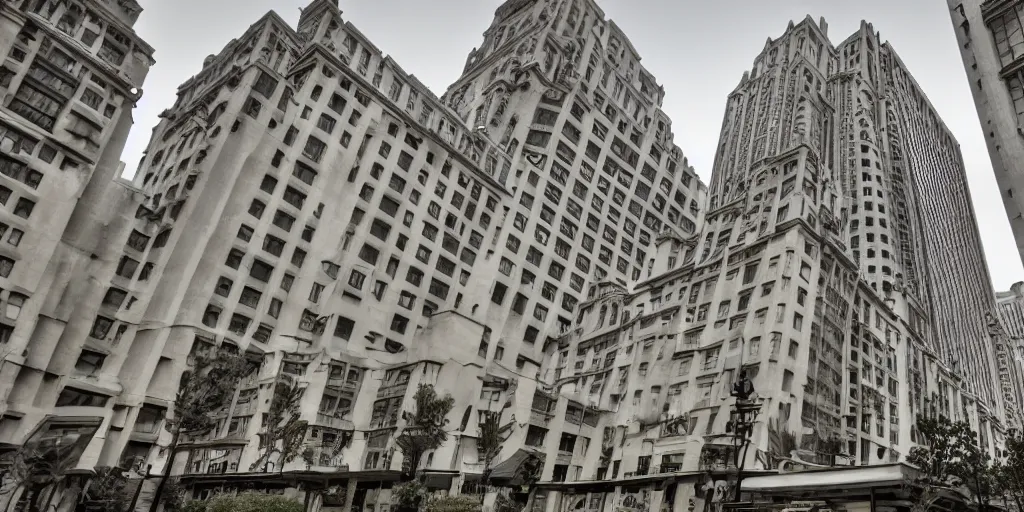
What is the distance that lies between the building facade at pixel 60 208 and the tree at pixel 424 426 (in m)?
21.5

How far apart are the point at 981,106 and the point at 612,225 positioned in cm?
5623

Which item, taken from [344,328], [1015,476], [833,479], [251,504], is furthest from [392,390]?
[1015,476]

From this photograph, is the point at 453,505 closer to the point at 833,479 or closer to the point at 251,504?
the point at 251,504

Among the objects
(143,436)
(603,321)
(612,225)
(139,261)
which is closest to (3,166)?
(139,261)

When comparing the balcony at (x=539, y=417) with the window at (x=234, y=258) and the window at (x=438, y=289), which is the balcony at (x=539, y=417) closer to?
the window at (x=438, y=289)

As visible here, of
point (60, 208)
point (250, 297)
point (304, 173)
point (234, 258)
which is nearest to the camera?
point (60, 208)

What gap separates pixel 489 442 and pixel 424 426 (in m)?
5.43

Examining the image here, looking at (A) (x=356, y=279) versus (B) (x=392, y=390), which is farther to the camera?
(A) (x=356, y=279)

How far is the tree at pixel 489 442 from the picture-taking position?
182 feet

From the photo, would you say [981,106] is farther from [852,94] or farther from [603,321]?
[852,94]

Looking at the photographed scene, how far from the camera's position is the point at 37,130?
5606 cm

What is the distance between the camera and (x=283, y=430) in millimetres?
56719

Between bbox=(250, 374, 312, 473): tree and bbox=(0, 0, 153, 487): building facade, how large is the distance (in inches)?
427

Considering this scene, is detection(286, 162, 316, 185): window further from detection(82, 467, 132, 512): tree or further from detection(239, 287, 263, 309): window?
detection(82, 467, 132, 512): tree
